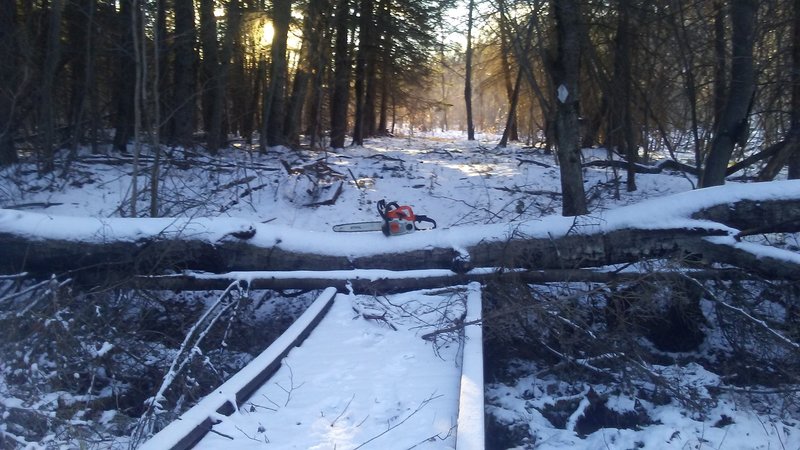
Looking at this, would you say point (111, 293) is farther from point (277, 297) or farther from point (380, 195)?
point (380, 195)

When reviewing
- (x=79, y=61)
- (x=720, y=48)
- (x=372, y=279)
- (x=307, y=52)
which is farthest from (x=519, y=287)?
(x=307, y=52)

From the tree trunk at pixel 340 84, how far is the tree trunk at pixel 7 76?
854 centimetres

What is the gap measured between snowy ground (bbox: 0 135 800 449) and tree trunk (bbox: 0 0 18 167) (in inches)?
16.6

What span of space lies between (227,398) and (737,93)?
7.68 metres

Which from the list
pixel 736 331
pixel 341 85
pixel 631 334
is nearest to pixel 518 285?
pixel 631 334

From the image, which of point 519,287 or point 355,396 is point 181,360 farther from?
point 519,287

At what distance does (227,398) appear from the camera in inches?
158

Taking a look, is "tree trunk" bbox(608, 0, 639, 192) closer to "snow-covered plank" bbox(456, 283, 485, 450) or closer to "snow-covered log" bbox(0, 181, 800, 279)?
"snow-covered log" bbox(0, 181, 800, 279)

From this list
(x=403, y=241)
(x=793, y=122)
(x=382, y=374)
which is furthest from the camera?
(x=793, y=122)

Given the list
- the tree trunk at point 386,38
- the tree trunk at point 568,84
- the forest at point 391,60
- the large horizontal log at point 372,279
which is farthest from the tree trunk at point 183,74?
the tree trunk at point 568,84

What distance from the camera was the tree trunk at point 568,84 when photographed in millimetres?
8180

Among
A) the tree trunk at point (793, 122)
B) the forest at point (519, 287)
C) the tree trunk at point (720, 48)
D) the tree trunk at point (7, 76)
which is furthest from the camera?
the tree trunk at point (7, 76)

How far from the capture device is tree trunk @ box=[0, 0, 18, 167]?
441 inches

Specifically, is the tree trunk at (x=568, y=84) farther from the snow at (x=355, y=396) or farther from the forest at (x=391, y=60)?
the snow at (x=355, y=396)
